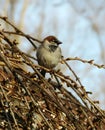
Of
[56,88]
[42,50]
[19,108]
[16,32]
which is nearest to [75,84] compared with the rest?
[56,88]

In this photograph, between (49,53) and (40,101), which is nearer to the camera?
(40,101)

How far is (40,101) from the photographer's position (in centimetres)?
226

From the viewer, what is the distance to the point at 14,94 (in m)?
2.23

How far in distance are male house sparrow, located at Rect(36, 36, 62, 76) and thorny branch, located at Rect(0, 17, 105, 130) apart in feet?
2.79

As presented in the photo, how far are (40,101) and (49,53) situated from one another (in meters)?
1.22

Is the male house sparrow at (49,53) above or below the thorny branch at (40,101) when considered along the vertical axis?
above

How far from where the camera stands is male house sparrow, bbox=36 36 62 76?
10.7 ft

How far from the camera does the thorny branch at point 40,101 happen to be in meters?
2.12

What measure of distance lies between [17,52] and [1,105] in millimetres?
263

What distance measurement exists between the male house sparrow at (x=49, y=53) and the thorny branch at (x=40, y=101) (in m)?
0.85

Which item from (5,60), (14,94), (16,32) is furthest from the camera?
(16,32)

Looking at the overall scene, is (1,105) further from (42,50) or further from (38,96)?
(42,50)

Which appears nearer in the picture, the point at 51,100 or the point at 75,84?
the point at 51,100

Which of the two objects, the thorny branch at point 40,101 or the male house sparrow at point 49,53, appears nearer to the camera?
the thorny branch at point 40,101
